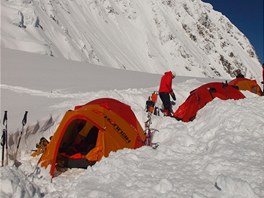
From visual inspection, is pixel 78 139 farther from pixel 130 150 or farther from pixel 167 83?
pixel 167 83

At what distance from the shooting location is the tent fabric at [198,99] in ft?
36.3

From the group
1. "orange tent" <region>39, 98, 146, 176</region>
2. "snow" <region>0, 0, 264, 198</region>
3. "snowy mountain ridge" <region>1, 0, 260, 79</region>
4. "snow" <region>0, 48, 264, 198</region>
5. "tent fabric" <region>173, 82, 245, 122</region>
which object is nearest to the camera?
"snow" <region>0, 48, 264, 198</region>

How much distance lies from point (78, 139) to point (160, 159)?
2405 mm

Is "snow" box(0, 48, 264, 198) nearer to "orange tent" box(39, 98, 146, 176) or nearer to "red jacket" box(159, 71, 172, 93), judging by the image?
"orange tent" box(39, 98, 146, 176)

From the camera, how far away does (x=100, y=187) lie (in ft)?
18.0

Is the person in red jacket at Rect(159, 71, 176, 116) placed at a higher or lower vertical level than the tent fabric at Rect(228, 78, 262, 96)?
higher

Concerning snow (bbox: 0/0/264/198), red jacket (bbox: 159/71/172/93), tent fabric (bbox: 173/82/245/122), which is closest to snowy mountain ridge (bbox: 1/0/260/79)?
snow (bbox: 0/0/264/198)

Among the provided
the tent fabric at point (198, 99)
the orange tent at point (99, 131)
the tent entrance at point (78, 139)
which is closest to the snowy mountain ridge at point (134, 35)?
the tent fabric at point (198, 99)

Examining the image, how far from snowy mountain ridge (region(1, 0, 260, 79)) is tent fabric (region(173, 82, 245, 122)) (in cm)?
2311

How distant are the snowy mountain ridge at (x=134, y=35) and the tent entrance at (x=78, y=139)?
80.5ft

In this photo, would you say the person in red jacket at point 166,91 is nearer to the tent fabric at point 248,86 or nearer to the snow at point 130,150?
the snow at point 130,150

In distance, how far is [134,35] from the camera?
259ft

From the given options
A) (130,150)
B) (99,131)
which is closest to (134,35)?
(99,131)

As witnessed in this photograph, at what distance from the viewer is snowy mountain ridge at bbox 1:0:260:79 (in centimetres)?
4103
